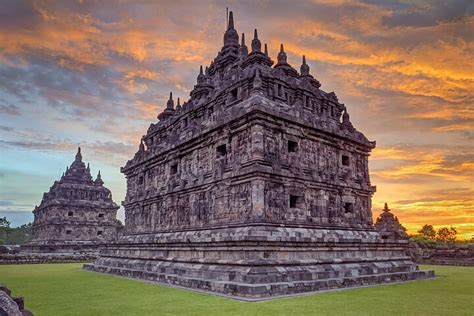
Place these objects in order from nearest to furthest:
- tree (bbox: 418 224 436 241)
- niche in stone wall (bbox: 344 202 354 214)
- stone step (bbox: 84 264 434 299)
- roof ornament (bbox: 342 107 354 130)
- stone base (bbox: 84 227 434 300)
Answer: stone step (bbox: 84 264 434 299) → stone base (bbox: 84 227 434 300) → niche in stone wall (bbox: 344 202 354 214) → roof ornament (bbox: 342 107 354 130) → tree (bbox: 418 224 436 241)

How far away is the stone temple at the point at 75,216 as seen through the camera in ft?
172

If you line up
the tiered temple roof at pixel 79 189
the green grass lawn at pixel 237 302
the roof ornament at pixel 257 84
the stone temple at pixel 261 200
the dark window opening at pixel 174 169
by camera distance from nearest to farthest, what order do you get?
the green grass lawn at pixel 237 302 → the stone temple at pixel 261 200 → the roof ornament at pixel 257 84 → the dark window opening at pixel 174 169 → the tiered temple roof at pixel 79 189

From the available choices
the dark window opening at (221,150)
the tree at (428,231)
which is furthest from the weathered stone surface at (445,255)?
the tree at (428,231)

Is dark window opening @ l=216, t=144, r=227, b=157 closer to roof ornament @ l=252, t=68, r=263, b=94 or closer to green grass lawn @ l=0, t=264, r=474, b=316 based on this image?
roof ornament @ l=252, t=68, r=263, b=94

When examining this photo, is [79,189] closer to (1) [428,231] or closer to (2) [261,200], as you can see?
(2) [261,200]

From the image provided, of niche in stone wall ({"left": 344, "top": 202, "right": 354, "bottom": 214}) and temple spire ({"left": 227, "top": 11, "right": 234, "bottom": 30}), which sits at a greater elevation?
temple spire ({"left": 227, "top": 11, "right": 234, "bottom": 30})

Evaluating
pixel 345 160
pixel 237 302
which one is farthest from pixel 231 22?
pixel 237 302

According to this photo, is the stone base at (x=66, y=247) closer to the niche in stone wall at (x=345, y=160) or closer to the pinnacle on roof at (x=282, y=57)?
the pinnacle on roof at (x=282, y=57)

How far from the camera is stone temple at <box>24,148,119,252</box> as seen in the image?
2066 inches

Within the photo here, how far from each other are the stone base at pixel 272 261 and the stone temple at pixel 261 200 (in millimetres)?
58

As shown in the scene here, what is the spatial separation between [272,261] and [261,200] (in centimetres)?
302

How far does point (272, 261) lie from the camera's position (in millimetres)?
15172

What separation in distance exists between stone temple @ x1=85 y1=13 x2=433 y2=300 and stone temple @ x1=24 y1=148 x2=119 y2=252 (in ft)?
94.0

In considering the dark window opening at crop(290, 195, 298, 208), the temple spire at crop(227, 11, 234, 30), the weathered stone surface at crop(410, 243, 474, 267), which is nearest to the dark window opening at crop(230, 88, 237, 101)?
the dark window opening at crop(290, 195, 298, 208)
